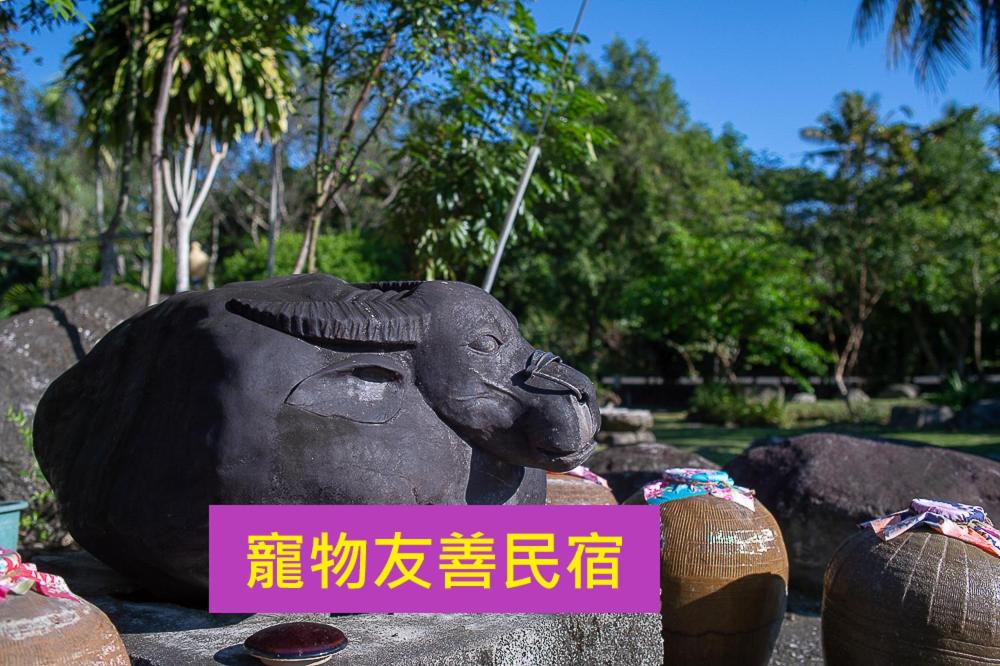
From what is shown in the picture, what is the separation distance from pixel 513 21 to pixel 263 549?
5.04 m

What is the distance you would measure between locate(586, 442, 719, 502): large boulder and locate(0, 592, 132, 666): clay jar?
159 inches

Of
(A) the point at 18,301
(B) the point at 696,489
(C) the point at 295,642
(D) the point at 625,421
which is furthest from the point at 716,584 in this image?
(A) the point at 18,301

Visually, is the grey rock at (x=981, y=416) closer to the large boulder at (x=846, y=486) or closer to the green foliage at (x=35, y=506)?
the large boulder at (x=846, y=486)

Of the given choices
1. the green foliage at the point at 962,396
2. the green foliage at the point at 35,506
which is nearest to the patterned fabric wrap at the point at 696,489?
the green foliage at the point at 35,506

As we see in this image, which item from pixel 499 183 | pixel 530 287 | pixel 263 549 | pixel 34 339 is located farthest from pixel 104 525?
pixel 530 287

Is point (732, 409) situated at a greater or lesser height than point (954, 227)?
lesser

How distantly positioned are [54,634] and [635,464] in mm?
4559

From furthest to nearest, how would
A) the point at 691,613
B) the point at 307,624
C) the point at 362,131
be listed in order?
the point at 362,131 < the point at 691,613 < the point at 307,624

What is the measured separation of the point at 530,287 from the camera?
17.8 metres

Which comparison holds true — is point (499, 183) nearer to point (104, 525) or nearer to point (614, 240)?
point (104, 525)

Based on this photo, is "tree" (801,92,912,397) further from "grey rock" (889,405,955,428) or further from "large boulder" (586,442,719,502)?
"large boulder" (586,442,719,502)

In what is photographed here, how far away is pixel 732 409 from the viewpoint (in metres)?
15.0

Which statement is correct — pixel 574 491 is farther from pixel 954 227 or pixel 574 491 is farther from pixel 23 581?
pixel 954 227

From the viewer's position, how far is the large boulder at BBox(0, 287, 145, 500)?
→ 479 cm
